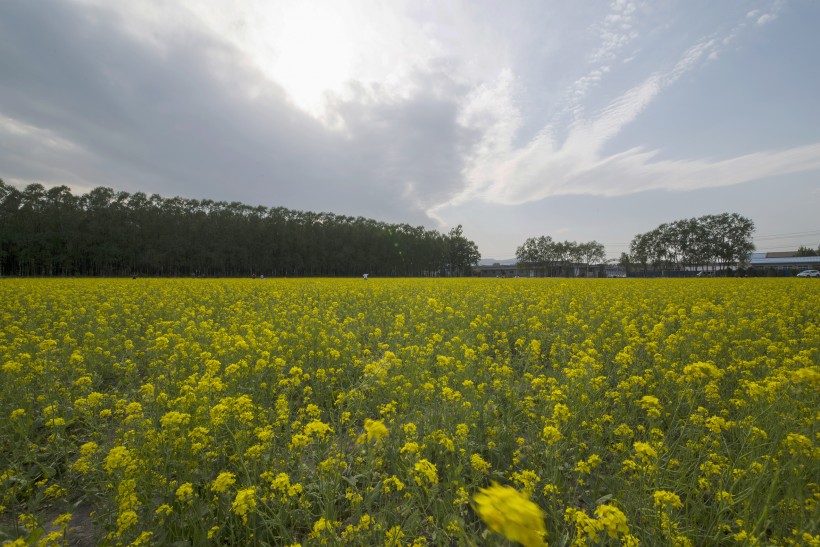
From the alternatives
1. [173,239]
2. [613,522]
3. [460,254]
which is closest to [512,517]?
[613,522]

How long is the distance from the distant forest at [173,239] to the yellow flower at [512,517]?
6787 cm

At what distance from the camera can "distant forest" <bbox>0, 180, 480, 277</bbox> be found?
5044cm

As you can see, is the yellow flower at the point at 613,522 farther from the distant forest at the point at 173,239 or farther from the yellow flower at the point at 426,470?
the distant forest at the point at 173,239

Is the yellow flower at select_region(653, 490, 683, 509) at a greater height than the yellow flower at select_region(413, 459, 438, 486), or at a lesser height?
lesser

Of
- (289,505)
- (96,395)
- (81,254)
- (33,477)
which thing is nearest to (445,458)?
(289,505)

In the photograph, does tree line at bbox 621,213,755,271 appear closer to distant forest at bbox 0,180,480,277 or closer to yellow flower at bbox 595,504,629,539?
distant forest at bbox 0,180,480,277

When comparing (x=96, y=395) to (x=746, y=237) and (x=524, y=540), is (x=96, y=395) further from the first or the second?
(x=746, y=237)

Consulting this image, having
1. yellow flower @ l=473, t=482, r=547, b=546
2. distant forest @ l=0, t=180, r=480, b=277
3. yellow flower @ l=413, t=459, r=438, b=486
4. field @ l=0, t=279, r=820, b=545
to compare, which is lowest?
field @ l=0, t=279, r=820, b=545

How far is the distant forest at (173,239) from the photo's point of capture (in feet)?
165

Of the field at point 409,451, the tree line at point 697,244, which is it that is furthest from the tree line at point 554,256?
the field at point 409,451

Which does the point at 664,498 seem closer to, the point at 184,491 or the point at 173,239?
the point at 184,491

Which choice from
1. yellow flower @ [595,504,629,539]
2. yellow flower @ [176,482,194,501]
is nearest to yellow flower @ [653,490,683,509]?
yellow flower @ [595,504,629,539]

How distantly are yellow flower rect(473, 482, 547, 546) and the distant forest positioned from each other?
67866 mm

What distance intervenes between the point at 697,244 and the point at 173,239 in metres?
115
